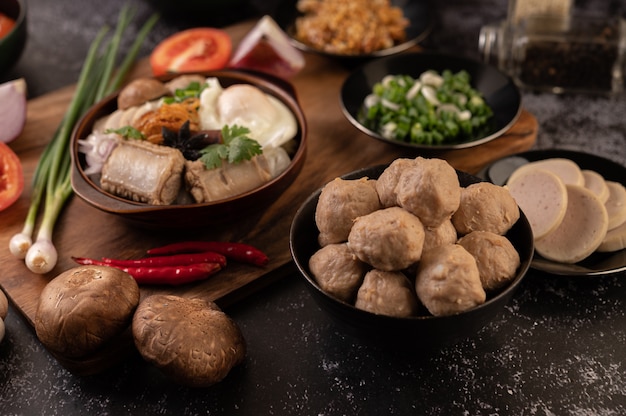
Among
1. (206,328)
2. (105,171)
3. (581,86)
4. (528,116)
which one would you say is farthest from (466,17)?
(206,328)

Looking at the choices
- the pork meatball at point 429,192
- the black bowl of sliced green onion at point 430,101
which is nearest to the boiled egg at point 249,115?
Answer: the black bowl of sliced green onion at point 430,101

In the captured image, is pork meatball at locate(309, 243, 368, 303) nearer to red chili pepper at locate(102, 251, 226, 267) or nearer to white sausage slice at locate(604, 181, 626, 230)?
red chili pepper at locate(102, 251, 226, 267)

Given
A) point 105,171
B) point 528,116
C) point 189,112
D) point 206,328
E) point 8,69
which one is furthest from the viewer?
point 8,69

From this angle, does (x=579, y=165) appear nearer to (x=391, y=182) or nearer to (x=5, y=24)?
(x=391, y=182)

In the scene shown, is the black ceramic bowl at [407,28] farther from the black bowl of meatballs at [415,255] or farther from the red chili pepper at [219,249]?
the black bowl of meatballs at [415,255]

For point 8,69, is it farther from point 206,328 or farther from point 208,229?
point 206,328

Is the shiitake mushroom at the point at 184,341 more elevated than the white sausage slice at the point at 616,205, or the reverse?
the shiitake mushroom at the point at 184,341
